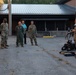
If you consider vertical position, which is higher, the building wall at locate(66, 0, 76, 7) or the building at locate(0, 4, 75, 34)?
the building wall at locate(66, 0, 76, 7)

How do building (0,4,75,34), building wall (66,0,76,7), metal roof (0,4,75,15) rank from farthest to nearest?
building wall (66,0,76,7) < metal roof (0,4,75,15) < building (0,4,75,34)

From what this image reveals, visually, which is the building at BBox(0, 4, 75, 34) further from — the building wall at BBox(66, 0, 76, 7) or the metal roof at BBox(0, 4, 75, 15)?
the building wall at BBox(66, 0, 76, 7)

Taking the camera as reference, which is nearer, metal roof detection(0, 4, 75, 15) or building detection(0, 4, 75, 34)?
building detection(0, 4, 75, 34)

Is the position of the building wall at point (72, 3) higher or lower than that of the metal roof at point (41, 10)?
higher

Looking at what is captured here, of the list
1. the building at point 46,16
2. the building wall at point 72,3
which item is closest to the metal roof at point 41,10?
the building at point 46,16

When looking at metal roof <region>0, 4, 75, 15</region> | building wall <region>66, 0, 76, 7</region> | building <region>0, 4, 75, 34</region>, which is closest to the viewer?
building <region>0, 4, 75, 34</region>

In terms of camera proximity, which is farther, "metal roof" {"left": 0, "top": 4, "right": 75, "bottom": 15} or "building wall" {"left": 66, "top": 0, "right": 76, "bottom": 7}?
"building wall" {"left": 66, "top": 0, "right": 76, "bottom": 7}

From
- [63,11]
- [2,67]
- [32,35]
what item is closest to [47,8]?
[63,11]

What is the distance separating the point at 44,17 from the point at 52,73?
118 feet

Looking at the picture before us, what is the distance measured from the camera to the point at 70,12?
153 ft

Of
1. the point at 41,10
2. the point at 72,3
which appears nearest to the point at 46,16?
the point at 41,10

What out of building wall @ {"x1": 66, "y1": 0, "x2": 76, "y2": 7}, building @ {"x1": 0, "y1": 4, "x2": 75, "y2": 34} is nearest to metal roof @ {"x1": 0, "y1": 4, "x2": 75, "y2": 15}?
building @ {"x1": 0, "y1": 4, "x2": 75, "y2": 34}

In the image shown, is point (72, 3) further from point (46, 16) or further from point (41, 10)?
point (46, 16)

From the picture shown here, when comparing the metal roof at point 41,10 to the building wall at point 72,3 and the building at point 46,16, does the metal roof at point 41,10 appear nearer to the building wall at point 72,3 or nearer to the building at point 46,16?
the building at point 46,16
